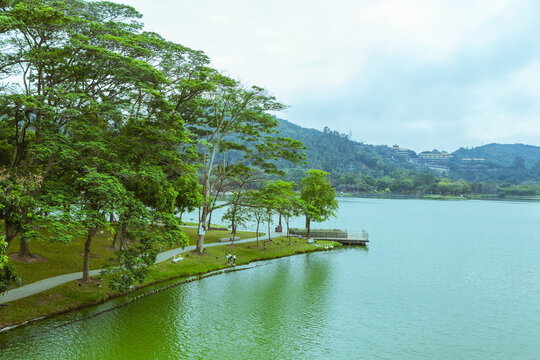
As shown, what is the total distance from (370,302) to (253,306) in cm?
818

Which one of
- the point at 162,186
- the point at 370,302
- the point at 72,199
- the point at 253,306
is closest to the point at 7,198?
the point at 72,199

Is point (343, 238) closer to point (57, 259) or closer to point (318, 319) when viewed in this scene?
point (318, 319)

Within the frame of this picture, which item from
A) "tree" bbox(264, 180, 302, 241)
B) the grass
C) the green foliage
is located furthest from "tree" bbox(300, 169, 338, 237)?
the green foliage

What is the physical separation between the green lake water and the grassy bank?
46.9 inches

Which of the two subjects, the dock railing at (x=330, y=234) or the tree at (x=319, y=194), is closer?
the tree at (x=319, y=194)

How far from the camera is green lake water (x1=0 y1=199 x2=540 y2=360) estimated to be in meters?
16.7

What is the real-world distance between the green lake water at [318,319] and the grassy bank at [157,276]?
1.19 meters

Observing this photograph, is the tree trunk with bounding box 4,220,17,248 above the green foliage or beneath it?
above

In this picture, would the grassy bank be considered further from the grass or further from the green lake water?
the grass

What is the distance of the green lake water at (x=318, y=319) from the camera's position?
16656mm

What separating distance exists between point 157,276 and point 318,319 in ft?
40.5

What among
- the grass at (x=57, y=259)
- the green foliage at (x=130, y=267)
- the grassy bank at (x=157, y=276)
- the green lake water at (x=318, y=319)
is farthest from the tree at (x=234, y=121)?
the green foliage at (x=130, y=267)

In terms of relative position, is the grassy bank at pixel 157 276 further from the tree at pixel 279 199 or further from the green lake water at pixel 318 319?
the tree at pixel 279 199

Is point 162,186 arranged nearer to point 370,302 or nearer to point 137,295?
point 137,295
